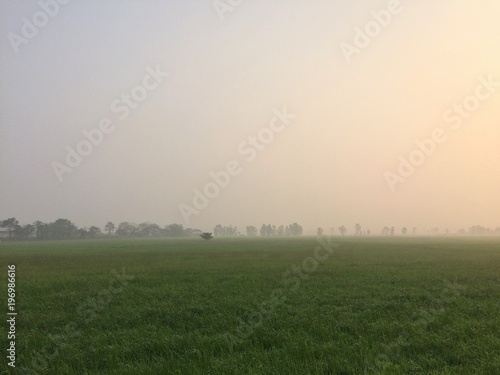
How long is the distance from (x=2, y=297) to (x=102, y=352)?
44.3ft

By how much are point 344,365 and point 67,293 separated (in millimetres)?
17619

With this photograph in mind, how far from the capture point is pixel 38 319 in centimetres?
→ 1470

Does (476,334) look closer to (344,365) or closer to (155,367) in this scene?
(344,365)

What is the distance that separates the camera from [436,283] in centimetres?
2253

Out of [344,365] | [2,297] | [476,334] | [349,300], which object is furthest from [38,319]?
[476,334]

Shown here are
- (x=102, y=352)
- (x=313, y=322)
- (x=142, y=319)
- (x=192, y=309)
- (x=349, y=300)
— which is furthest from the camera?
(x=349, y=300)

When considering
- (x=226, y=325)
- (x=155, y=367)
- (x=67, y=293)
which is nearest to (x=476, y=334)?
(x=226, y=325)

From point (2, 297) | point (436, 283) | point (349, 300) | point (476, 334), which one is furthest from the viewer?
point (436, 283)

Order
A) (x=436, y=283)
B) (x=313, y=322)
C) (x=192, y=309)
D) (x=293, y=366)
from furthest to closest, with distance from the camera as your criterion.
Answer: (x=436, y=283) < (x=192, y=309) < (x=313, y=322) < (x=293, y=366)

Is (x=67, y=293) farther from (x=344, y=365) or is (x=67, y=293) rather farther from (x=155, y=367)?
(x=344, y=365)

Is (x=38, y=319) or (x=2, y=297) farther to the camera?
(x=2, y=297)

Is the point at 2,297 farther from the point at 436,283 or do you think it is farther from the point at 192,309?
the point at 436,283

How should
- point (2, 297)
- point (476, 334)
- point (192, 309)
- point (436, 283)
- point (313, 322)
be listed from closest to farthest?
point (476, 334), point (313, 322), point (192, 309), point (2, 297), point (436, 283)

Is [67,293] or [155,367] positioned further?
[67,293]
